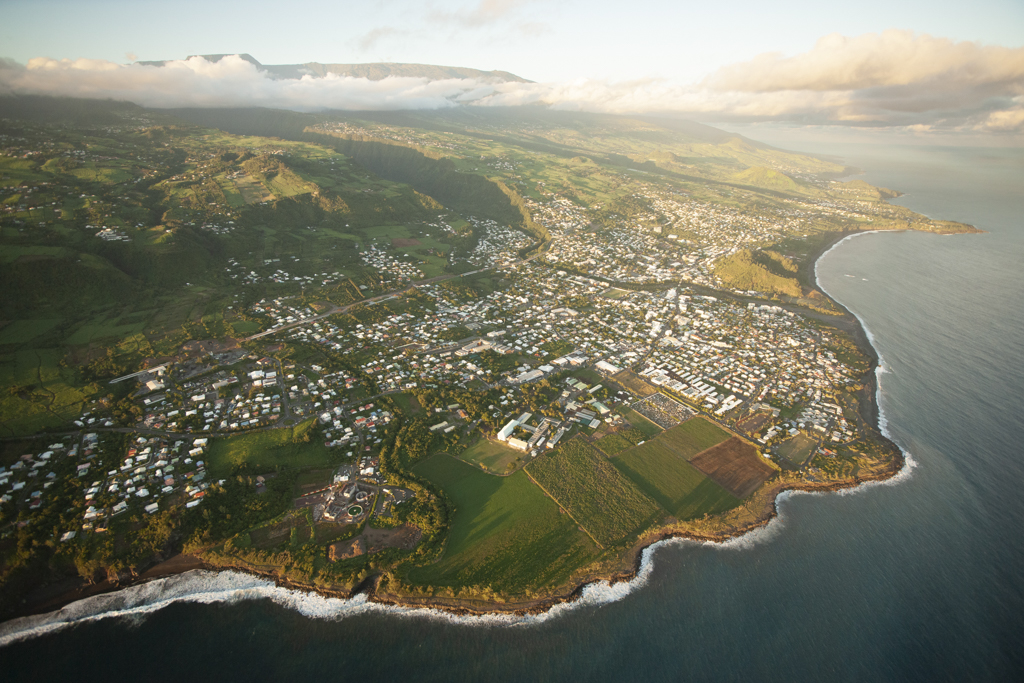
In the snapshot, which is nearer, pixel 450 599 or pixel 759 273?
pixel 450 599

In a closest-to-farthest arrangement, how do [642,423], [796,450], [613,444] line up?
[613,444] < [796,450] < [642,423]

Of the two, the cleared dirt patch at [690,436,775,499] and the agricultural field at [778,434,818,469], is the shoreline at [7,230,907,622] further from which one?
the agricultural field at [778,434,818,469]

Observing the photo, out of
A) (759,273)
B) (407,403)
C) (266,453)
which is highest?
(759,273)

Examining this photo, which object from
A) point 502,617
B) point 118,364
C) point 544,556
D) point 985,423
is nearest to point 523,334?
point 544,556

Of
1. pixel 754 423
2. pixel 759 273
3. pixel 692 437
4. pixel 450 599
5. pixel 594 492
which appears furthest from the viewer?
pixel 759 273

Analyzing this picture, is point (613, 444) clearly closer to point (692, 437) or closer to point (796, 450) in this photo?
point (692, 437)

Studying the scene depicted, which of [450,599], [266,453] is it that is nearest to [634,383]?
[450,599]

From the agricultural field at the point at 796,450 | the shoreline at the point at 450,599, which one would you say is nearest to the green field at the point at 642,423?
the shoreline at the point at 450,599
